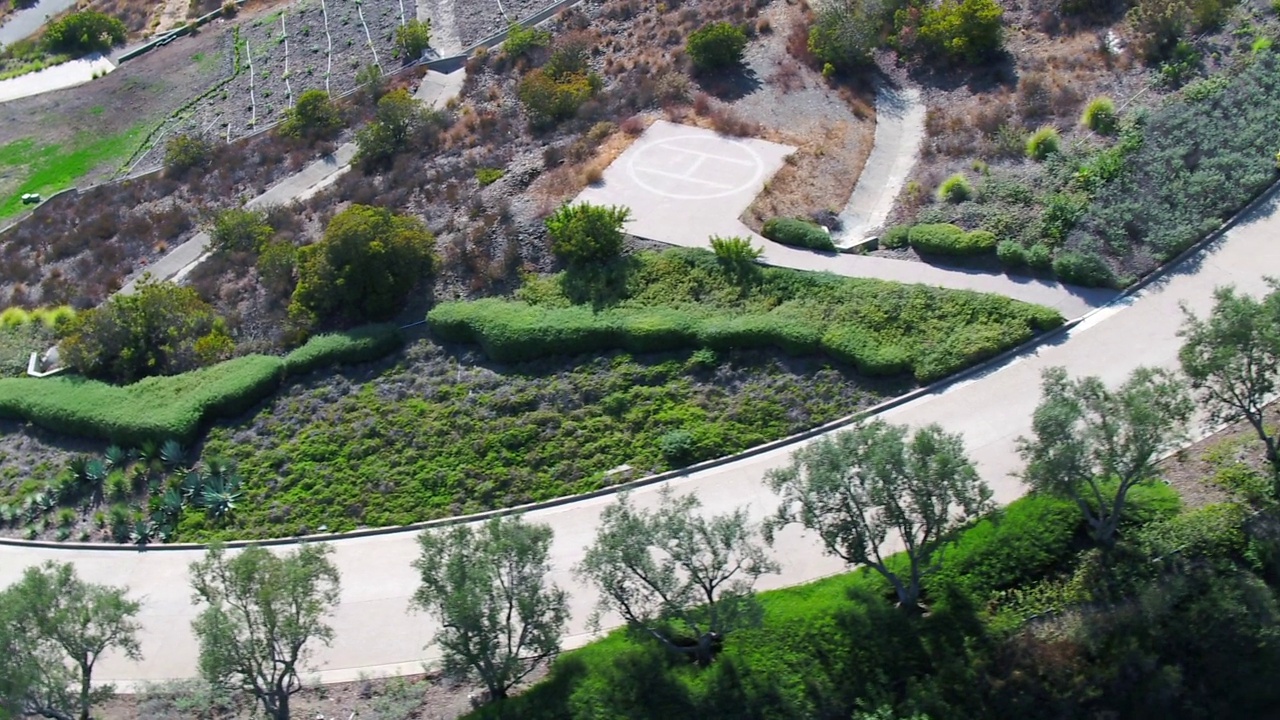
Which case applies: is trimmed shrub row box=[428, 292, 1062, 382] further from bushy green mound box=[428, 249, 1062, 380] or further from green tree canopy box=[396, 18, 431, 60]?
green tree canopy box=[396, 18, 431, 60]

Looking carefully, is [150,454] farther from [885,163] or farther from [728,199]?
[885,163]

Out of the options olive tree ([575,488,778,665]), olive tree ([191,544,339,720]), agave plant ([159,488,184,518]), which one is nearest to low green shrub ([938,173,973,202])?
olive tree ([575,488,778,665])

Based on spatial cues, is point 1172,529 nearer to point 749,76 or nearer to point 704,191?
point 704,191

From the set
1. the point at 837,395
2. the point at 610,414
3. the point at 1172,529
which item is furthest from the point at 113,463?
the point at 1172,529

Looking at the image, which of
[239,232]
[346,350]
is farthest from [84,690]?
[239,232]

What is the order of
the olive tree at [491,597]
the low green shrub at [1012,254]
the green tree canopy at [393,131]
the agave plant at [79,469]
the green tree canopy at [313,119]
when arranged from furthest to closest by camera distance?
the green tree canopy at [313,119] → the green tree canopy at [393,131] → the agave plant at [79,469] → the low green shrub at [1012,254] → the olive tree at [491,597]

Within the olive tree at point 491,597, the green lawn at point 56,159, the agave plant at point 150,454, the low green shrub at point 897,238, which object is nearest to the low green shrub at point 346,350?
the agave plant at point 150,454

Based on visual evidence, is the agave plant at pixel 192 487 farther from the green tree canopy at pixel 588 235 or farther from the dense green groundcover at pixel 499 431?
the green tree canopy at pixel 588 235
